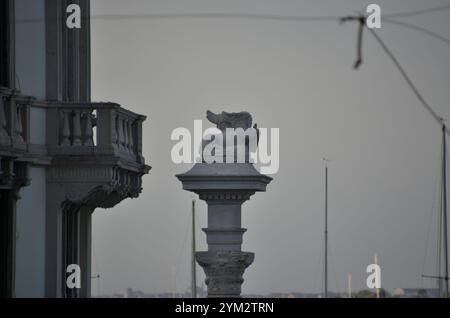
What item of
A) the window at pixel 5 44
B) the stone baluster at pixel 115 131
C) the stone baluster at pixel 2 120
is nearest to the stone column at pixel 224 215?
the stone baluster at pixel 115 131

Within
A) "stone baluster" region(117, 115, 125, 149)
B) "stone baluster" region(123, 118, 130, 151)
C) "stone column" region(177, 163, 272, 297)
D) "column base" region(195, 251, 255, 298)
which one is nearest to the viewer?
"stone baluster" region(117, 115, 125, 149)

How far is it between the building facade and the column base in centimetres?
561

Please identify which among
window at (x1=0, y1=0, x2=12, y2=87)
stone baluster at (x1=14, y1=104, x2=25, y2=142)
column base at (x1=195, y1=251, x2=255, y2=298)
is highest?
window at (x1=0, y1=0, x2=12, y2=87)

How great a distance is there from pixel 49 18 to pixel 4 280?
345 centimetres

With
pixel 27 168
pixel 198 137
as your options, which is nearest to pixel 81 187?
pixel 27 168

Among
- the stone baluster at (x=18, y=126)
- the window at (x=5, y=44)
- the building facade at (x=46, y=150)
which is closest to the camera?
the stone baluster at (x=18, y=126)

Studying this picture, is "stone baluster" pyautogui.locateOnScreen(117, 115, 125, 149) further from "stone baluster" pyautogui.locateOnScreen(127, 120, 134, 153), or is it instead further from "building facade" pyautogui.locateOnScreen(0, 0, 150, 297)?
"stone baluster" pyautogui.locateOnScreen(127, 120, 134, 153)

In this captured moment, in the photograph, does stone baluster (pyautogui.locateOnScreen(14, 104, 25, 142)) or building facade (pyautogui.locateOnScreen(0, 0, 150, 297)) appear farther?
building facade (pyautogui.locateOnScreen(0, 0, 150, 297))

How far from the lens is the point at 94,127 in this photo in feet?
90.3

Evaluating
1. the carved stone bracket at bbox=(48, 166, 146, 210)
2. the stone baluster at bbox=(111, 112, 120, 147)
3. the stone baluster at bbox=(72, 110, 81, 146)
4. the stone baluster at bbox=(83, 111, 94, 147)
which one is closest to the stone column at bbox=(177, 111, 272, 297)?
the stone baluster at bbox=(111, 112, 120, 147)

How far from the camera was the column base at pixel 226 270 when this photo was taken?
33188 mm

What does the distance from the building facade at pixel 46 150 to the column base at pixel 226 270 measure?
561cm

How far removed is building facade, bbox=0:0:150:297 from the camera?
2580 centimetres

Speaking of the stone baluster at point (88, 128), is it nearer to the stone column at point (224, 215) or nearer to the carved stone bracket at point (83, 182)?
the carved stone bracket at point (83, 182)
